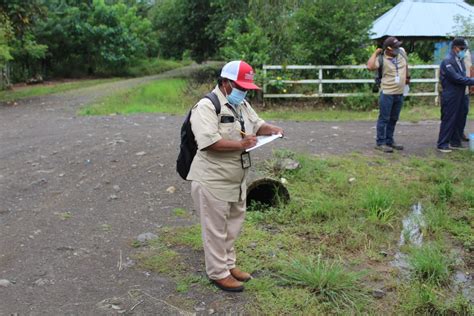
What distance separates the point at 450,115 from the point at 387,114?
41.7 inches

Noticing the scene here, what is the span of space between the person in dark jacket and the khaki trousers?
547 cm

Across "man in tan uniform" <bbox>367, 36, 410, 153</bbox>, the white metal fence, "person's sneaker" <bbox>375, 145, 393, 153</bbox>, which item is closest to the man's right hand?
Result: "man in tan uniform" <bbox>367, 36, 410, 153</bbox>

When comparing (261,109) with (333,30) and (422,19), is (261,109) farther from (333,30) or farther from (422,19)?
(422,19)

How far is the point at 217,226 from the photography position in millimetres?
3756

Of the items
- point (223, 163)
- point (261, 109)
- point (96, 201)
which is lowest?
point (261, 109)

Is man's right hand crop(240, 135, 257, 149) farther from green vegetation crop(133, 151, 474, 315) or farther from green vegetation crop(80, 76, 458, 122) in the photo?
green vegetation crop(80, 76, 458, 122)

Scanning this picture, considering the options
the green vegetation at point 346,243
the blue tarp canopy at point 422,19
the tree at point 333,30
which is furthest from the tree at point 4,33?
the blue tarp canopy at point 422,19

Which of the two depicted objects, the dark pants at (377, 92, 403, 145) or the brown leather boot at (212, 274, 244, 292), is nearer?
the brown leather boot at (212, 274, 244, 292)

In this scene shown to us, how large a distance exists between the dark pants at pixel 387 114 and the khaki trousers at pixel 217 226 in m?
4.98

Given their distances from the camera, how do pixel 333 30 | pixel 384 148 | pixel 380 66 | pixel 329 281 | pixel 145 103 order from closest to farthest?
1. pixel 329 281
2. pixel 380 66
3. pixel 384 148
4. pixel 333 30
5. pixel 145 103

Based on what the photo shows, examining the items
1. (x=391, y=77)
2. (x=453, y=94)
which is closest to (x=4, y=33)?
(x=391, y=77)

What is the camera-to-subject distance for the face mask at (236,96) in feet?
11.8

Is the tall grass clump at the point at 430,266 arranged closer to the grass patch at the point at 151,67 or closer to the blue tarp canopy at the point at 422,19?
the blue tarp canopy at the point at 422,19

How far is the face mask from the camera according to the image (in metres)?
3.61
